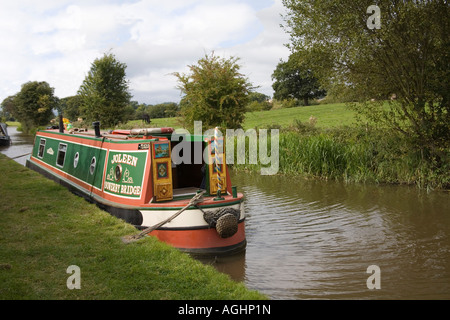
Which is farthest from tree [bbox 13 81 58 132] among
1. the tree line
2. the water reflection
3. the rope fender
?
the rope fender

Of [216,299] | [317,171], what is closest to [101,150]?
[216,299]

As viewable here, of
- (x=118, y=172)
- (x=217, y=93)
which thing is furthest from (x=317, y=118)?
(x=118, y=172)

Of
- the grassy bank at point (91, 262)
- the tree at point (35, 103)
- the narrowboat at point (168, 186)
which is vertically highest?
the tree at point (35, 103)

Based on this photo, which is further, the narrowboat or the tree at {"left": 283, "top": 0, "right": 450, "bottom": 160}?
the tree at {"left": 283, "top": 0, "right": 450, "bottom": 160}

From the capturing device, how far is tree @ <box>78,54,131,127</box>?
2858cm

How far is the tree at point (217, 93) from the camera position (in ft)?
61.5

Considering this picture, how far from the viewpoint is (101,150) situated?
9.24m

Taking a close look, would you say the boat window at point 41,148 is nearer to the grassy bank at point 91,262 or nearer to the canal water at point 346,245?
the grassy bank at point 91,262

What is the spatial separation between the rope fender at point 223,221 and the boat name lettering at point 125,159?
5.87 feet

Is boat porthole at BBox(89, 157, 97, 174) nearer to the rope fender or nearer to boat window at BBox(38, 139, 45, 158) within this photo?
the rope fender

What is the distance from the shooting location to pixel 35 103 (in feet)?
137

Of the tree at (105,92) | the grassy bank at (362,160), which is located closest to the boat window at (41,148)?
the grassy bank at (362,160)

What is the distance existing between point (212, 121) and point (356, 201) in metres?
9.64

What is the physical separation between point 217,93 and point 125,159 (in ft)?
36.5
